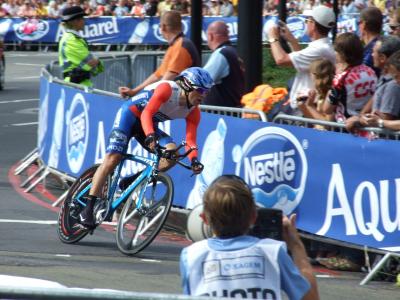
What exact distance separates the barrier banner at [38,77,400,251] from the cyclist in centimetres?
71

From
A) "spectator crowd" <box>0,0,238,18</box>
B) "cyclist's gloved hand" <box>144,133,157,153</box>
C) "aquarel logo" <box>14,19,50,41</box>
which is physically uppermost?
"cyclist's gloved hand" <box>144,133,157,153</box>

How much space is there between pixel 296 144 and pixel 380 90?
35.6 inches

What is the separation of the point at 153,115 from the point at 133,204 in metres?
0.85

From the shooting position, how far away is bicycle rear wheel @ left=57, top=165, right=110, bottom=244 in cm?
1042

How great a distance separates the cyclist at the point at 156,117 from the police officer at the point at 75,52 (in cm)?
423

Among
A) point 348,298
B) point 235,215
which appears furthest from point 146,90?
point 235,215

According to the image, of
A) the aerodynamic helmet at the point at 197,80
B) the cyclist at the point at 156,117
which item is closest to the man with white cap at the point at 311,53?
the cyclist at the point at 156,117

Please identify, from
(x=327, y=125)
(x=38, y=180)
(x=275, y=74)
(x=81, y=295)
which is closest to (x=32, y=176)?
(x=38, y=180)

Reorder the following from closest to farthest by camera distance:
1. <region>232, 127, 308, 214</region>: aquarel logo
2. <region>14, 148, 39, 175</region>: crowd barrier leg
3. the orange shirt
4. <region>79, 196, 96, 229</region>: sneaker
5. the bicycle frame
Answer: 1. <region>232, 127, 308, 214</region>: aquarel logo
2. the bicycle frame
3. <region>79, 196, 96, 229</region>: sneaker
4. the orange shirt
5. <region>14, 148, 39, 175</region>: crowd barrier leg

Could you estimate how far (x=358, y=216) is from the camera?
9.17 m

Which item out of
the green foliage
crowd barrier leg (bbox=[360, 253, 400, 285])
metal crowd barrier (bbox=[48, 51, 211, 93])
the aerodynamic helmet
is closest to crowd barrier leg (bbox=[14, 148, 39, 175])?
metal crowd barrier (bbox=[48, 51, 211, 93])

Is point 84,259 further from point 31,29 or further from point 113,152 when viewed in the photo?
point 31,29

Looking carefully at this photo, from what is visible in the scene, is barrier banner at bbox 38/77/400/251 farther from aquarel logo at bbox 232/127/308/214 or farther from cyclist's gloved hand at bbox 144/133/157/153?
cyclist's gloved hand at bbox 144/133/157/153

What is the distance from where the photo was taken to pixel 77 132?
530 inches
